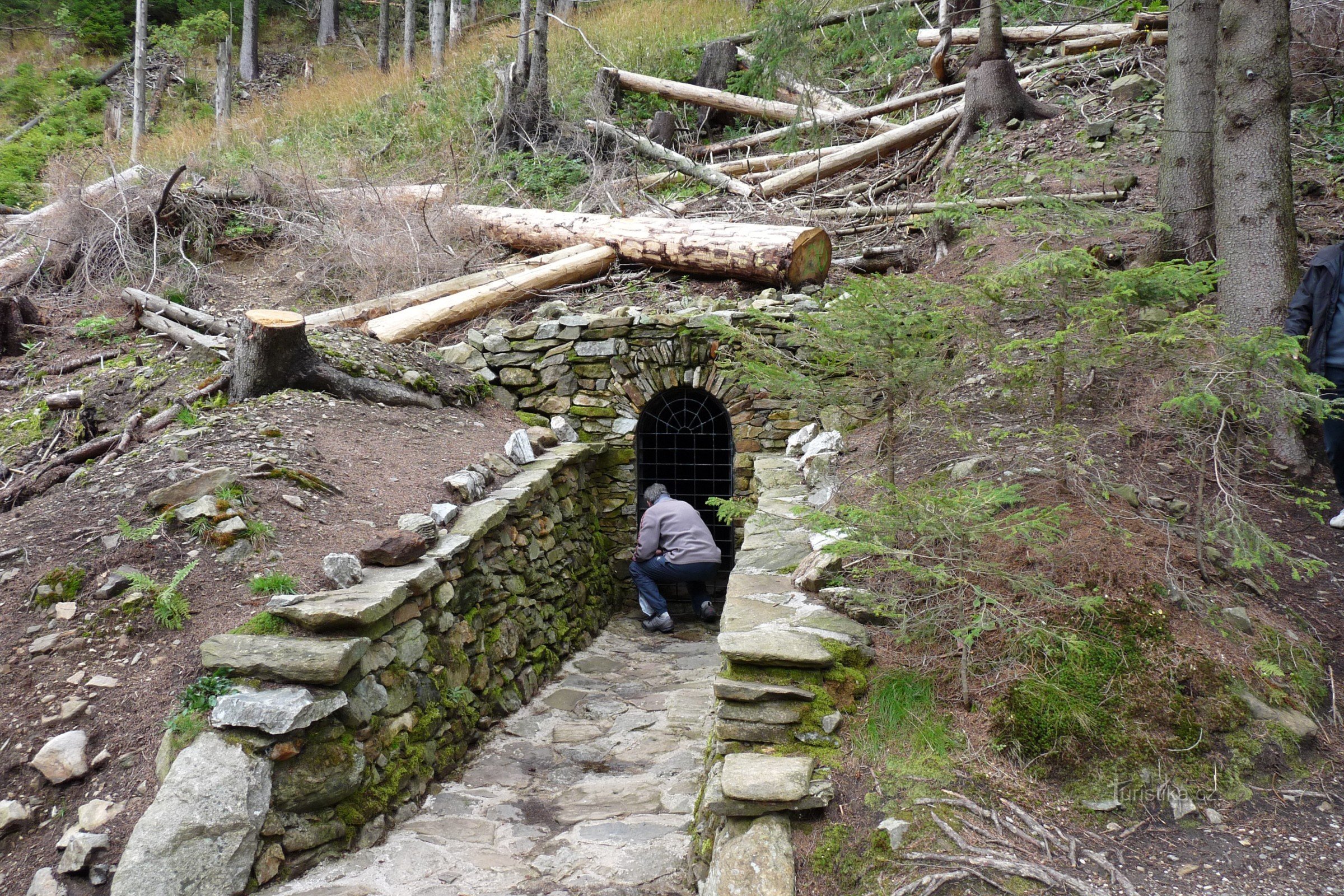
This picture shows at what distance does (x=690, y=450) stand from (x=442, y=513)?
15.2 ft

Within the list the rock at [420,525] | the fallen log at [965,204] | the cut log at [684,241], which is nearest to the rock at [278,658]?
the rock at [420,525]

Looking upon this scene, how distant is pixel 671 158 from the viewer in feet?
36.5

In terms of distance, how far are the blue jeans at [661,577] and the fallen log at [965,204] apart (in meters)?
3.73

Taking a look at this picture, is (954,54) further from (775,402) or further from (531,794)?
(531,794)

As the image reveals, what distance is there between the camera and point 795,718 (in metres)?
3.09

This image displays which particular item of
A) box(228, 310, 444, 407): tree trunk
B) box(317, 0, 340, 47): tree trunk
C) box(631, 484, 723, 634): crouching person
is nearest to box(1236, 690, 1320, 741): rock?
box(631, 484, 723, 634): crouching person

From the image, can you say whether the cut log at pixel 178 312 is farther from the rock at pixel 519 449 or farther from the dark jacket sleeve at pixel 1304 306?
the dark jacket sleeve at pixel 1304 306

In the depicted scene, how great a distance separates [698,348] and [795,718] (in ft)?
17.9

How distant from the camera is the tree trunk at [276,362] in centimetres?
563

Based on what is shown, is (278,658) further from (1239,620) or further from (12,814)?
(1239,620)

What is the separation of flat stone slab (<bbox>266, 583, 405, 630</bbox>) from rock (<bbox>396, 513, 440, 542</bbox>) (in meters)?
0.64

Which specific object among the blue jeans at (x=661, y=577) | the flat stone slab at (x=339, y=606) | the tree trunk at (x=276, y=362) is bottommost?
the blue jeans at (x=661, y=577)

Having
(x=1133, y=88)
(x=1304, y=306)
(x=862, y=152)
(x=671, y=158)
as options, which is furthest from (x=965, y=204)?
(x=671, y=158)

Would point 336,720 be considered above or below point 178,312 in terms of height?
below
